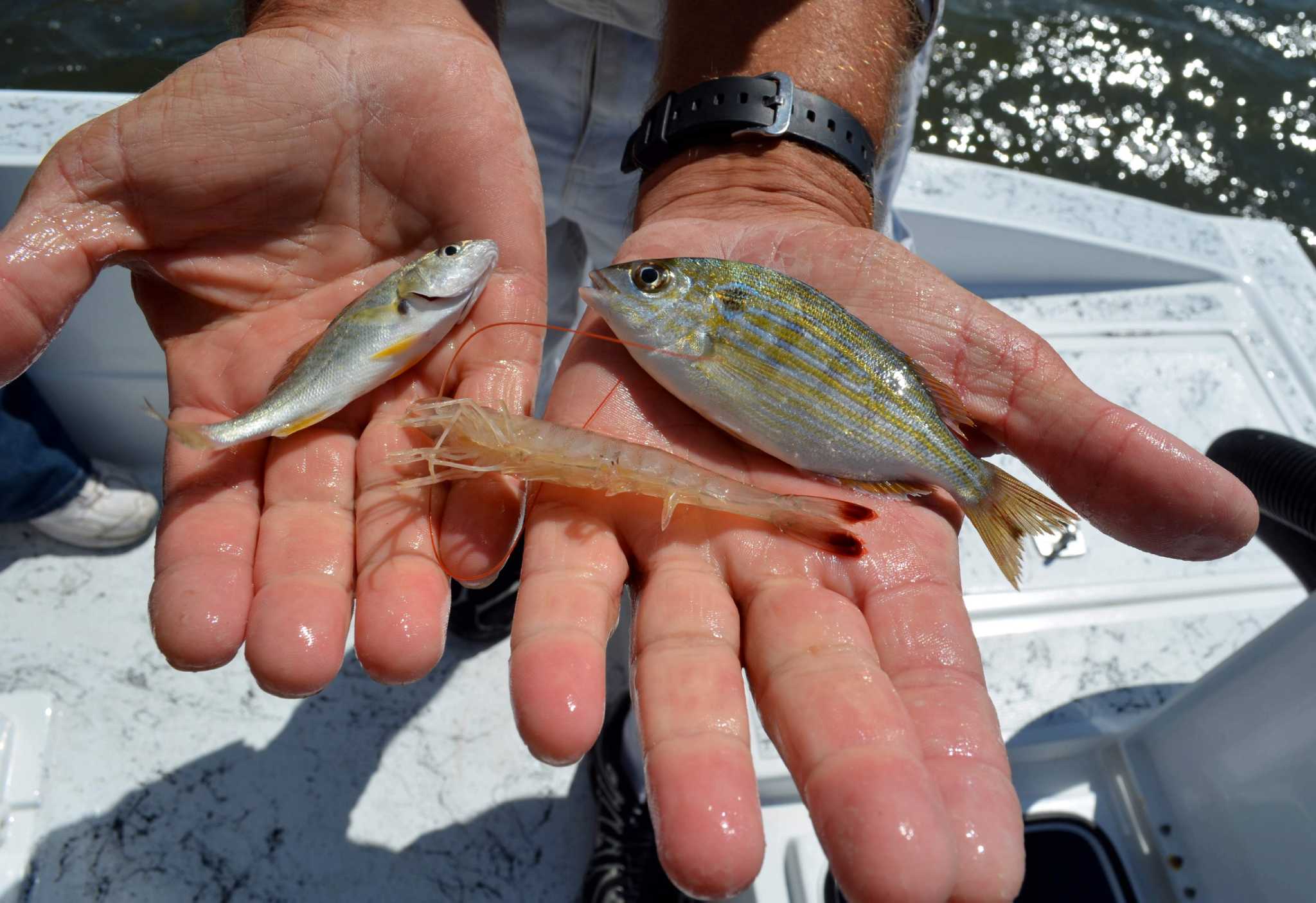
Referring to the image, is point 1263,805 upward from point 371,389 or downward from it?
downward

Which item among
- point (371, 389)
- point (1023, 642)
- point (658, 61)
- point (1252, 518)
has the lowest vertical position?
point (1023, 642)

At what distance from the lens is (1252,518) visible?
2549 mm

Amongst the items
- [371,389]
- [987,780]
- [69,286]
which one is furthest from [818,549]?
[69,286]

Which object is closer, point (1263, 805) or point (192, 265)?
point (1263, 805)

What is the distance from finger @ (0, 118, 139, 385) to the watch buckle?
224 centimetres

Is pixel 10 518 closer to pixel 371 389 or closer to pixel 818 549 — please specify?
pixel 371 389

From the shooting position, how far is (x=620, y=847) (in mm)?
3701

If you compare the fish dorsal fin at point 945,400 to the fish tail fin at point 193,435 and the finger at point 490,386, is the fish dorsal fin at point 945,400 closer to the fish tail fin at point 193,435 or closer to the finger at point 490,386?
the finger at point 490,386

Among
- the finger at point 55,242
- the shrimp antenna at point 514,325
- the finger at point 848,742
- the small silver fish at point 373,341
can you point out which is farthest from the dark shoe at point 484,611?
the finger at point 848,742

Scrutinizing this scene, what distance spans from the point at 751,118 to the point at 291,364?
6.35 feet

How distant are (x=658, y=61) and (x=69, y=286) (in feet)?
7.75

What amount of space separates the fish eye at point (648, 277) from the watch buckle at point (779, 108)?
901mm

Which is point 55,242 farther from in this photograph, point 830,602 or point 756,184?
point 830,602

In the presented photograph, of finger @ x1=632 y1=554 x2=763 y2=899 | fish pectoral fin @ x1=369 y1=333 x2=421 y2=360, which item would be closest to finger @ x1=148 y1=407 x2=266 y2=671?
fish pectoral fin @ x1=369 y1=333 x2=421 y2=360
